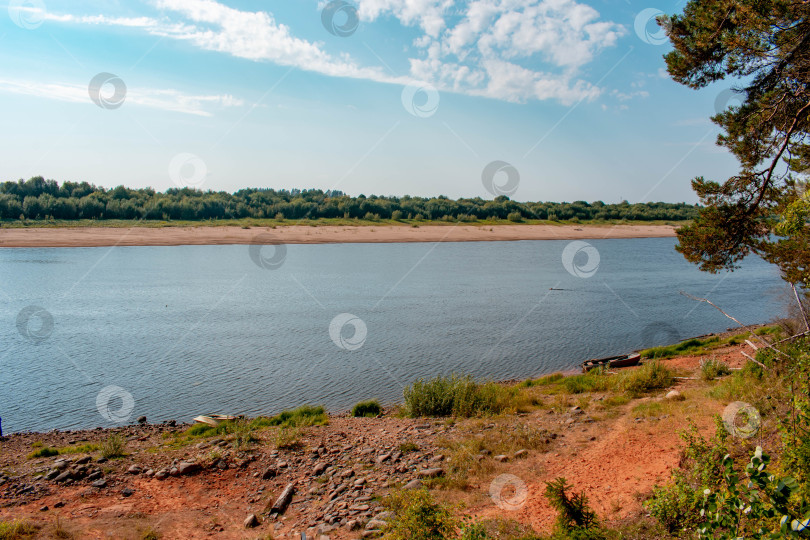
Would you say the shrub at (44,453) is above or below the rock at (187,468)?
below

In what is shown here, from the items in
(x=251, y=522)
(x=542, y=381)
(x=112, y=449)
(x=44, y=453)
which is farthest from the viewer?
(x=542, y=381)

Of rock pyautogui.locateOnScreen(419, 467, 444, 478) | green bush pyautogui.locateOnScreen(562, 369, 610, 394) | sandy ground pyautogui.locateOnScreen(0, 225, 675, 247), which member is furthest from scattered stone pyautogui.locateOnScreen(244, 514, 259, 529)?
sandy ground pyautogui.locateOnScreen(0, 225, 675, 247)

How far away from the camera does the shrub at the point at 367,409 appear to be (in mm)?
13266

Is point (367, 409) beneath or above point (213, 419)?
above

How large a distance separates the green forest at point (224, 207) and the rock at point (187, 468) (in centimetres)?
8215

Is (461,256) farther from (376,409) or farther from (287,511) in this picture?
(287,511)

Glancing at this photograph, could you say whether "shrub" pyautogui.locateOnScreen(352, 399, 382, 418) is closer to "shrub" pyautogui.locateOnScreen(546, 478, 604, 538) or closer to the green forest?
"shrub" pyautogui.locateOnScreen(546, 478, 604, 538)

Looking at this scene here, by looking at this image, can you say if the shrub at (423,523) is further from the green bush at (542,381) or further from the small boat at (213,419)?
the green bush at (542,381)

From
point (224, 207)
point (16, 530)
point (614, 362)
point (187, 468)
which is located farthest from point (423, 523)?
point (224, 207)

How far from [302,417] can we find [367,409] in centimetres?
173

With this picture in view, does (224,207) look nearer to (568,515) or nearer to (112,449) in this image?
(112,449)

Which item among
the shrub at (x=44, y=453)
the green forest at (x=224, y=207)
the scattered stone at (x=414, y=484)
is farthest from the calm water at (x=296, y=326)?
the green forest at (x=224, y=207)

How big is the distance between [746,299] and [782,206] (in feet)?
89.5

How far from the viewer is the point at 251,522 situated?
23.6 ft
